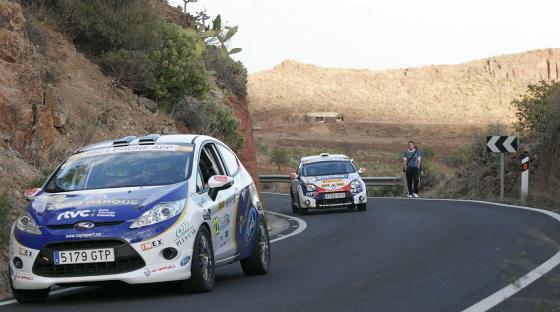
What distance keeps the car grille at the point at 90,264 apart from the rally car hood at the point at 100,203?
206 millimetres

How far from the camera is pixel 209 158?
11.6 m

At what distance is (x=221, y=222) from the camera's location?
35.8ft

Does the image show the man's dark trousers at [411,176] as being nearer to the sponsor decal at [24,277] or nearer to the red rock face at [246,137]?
the red rock face at [246,137]

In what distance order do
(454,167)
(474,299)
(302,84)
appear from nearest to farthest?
(474,299) → (454,167) → (302,84)

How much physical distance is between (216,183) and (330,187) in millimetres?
16727

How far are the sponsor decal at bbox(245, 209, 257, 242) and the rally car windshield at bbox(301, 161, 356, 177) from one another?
1578cm

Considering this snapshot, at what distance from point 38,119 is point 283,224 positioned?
7249 millimetres

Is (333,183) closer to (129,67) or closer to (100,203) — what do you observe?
(129,67)

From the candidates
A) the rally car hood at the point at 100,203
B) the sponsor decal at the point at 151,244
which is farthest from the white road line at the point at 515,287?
the rally car hood at the point at 100,203

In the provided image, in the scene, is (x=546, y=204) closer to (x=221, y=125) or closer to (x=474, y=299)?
(x=221, y=125)

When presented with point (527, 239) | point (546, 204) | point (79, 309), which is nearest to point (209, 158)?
→ point (79, 309)

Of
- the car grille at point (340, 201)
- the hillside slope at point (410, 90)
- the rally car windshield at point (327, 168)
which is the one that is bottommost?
the hillside slope at point (410, 90)

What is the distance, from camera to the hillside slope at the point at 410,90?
129500 millimetres

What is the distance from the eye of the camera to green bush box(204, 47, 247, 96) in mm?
32500
